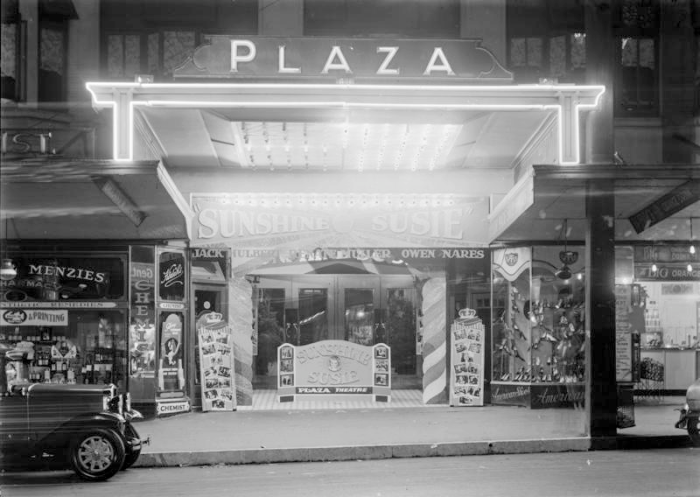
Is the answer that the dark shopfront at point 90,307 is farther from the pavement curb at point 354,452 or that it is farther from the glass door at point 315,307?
the pavement curb at point 354,452

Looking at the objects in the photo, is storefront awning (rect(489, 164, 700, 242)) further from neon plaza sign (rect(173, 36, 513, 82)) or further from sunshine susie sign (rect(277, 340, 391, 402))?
sunshine susie sign (rect(277, 340, 391, 402))

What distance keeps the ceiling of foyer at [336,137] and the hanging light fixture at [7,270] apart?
3059 mm

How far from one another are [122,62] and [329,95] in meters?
5.56

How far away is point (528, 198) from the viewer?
12.8m

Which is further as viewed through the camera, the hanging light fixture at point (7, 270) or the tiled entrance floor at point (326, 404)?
the tiled entrance floor at point (326, 404)

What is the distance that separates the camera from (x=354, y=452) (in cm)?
1188

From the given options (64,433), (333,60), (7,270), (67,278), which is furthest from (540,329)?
(7,270)

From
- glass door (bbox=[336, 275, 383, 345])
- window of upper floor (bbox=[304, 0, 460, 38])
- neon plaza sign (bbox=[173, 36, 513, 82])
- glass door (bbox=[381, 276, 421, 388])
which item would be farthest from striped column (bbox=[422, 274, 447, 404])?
neon plaza sign (bbox=[173, 36, 513, 82])

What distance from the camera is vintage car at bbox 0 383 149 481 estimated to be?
10250mm

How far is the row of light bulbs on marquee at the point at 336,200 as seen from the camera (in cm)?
1673

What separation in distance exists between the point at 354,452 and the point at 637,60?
33.4 feet

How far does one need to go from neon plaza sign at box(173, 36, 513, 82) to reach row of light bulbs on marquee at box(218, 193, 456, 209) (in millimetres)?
4087

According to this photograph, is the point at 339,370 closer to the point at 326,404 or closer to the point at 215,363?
the point at 326,404

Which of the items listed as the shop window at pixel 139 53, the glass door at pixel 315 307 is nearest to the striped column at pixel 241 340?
the glass door at pixel 315 307
